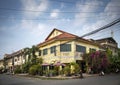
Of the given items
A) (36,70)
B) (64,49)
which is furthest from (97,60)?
(36,70)

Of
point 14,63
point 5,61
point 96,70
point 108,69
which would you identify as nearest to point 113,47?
point 108,69

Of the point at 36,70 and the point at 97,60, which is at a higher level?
the point at 97,60

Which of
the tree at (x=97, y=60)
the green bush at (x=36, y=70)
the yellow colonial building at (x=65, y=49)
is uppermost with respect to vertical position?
the yellow colonial building at (x=65, y=49)

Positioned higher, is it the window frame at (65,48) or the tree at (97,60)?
the window frame at (65,48)

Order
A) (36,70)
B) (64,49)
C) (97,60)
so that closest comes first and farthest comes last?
1. (97,60)
2. (64,49)
3. (36,70)

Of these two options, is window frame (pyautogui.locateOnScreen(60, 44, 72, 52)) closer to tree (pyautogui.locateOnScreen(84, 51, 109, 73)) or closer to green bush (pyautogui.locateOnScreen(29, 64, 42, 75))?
tree (pyautogui.locateOnScreen(84, 51, 109, 73))

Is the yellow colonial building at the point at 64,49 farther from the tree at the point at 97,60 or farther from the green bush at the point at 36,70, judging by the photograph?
the tree at the point at 97,60

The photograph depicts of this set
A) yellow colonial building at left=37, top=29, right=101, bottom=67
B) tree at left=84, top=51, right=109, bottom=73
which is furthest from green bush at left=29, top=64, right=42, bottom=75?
tree at left=84, top=51, right=109, bottom=73

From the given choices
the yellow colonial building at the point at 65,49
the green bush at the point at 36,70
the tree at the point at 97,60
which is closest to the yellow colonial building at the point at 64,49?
the yellow colonial building at the point at 65,49

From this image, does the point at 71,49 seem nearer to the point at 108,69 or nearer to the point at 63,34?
the point at 63,34

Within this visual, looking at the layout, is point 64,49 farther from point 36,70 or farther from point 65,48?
point 36,70

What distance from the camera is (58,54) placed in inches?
1366

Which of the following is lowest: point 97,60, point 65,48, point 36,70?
point 36,70

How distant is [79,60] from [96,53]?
165 inches
